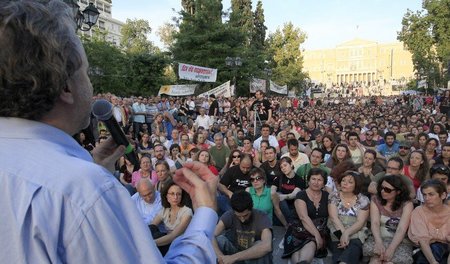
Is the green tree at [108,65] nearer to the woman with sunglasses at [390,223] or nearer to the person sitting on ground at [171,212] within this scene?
the person sitting on ground at [171,212]

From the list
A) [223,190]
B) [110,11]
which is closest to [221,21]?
[223,190]

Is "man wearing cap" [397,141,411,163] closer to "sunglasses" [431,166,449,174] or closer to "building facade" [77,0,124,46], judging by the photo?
"sunglasses" [431,166,449,174]

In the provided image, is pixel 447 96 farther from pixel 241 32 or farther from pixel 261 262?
pixel 261 262

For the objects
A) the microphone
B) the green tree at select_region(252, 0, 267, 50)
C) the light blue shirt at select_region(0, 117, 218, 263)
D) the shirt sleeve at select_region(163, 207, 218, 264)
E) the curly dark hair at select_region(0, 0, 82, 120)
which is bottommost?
the shirt sleeve at select_region(163, 207, 218, 264)

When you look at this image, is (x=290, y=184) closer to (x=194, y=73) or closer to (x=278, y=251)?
(x=278, y=251)

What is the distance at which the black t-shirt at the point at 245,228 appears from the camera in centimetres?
442

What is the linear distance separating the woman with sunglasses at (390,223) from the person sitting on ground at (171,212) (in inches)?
80.9

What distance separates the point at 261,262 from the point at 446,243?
189 cm

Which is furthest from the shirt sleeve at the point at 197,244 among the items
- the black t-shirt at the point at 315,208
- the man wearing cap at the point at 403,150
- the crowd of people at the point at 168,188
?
the man wearing cap at the point at 403,150

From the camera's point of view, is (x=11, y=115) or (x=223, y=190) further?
(x=223, y=190)

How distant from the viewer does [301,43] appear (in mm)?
42688

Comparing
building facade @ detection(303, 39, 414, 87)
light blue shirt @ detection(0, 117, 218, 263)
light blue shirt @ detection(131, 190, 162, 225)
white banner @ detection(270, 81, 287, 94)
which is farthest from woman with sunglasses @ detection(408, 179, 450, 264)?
building facade @ detection(303, 39, 414, 87)

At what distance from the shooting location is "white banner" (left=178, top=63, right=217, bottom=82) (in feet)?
67.1

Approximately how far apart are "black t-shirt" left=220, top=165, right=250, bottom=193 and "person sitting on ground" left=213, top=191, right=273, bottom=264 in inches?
74.0
